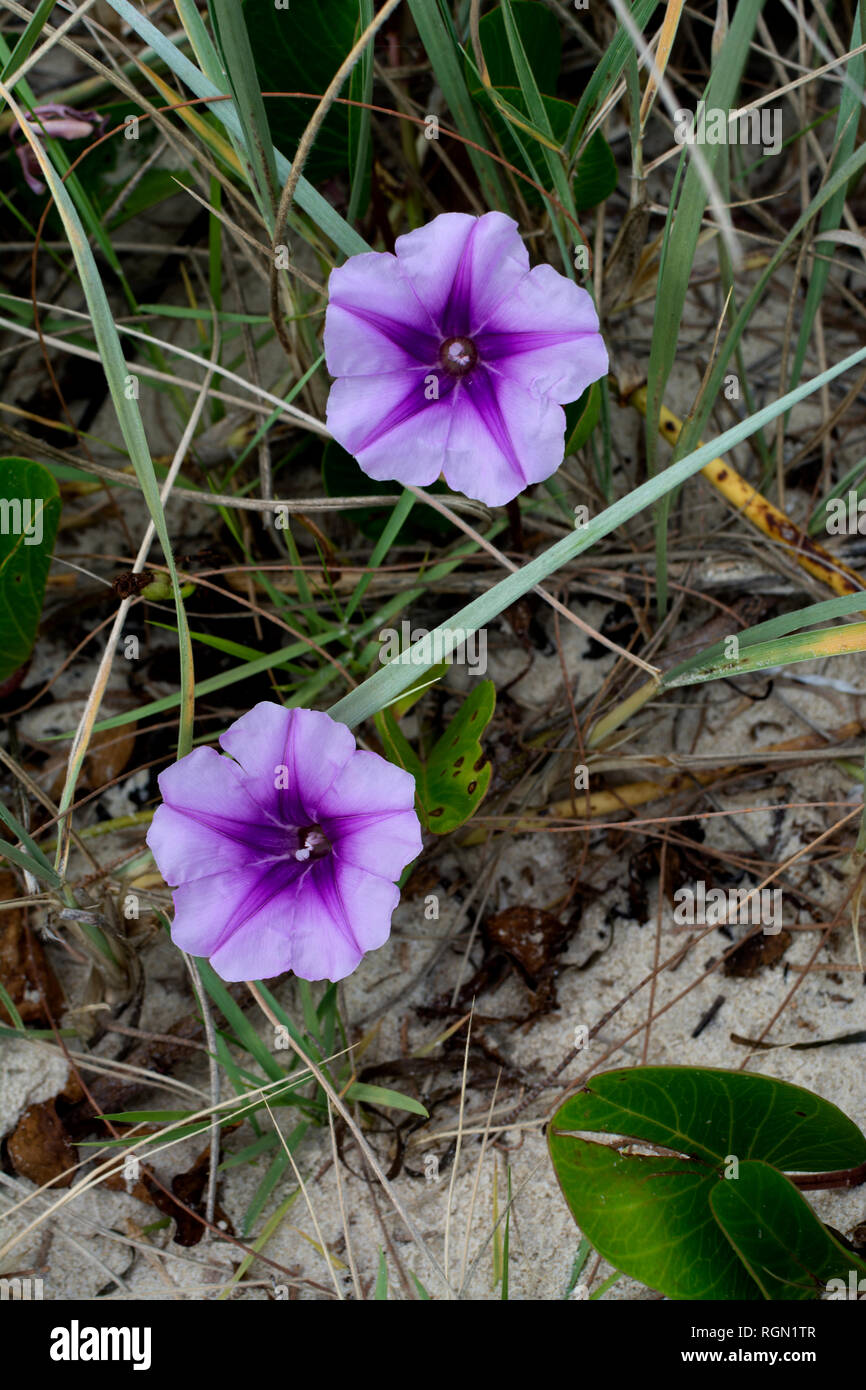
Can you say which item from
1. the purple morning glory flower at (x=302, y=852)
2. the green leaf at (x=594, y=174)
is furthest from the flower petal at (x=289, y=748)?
the green leaf at (x=594, y=174)

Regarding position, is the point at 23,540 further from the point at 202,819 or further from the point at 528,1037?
the point at 528,1037

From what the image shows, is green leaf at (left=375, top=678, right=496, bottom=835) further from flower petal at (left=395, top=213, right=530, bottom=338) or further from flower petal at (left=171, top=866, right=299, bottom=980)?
flower petal at (left=395, top=213, right=530, bottom=338)

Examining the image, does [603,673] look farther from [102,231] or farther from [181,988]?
[102,231]

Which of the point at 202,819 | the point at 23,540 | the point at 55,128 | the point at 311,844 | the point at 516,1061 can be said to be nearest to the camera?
the point at 202,819

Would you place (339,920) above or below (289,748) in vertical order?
below

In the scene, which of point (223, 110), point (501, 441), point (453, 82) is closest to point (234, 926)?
point (501, 441)

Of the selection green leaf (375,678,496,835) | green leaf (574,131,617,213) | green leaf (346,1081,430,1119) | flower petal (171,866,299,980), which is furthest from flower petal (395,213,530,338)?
green leaf (346,1081,430,1119)
